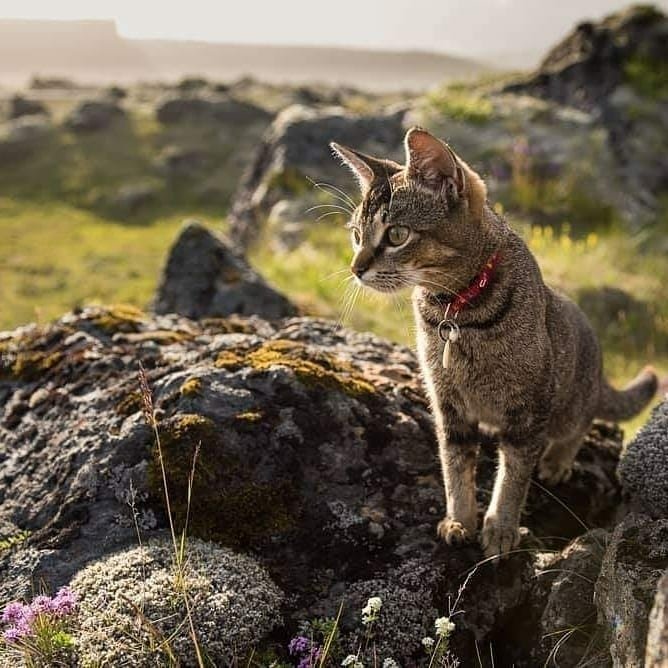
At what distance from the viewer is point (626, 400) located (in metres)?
5.36

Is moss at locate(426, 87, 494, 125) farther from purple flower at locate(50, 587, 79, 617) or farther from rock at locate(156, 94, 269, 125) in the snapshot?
rock at locate(156, 94, 269, 125)

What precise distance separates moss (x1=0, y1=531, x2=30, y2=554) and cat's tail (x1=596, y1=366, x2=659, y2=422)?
388cm

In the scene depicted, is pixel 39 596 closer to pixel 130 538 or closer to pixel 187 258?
pixel 130 538

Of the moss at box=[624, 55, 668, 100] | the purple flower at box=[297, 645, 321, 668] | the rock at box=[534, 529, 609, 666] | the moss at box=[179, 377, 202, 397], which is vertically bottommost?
the purple flower at box=[297, 645, 321, 668]

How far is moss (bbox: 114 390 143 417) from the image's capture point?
4105 millimetres

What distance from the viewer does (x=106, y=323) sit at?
526 centimetres

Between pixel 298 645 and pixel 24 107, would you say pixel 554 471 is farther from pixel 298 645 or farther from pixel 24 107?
pixel 24 107

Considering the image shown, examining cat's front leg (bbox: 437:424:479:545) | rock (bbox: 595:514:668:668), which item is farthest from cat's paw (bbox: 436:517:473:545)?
rock (bbox: 595:514:668:668)

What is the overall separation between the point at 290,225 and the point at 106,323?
8234 millimetres

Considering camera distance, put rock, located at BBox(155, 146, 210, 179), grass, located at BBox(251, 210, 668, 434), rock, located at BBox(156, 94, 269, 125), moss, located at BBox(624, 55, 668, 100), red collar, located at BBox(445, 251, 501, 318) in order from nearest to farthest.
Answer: red collar, located at BBox(445, 251, 501, 318), grass, located at BBox(251, 210, 668, 434), moss, located at BBox(624, 55, 668, 100), rock, located at BBox(155, 146, 210, 179), rock, located at BBox(156, 94, 269, 125)

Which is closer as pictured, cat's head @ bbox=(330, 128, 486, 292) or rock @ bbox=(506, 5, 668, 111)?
cat's head @ bbox=(330, 128, 486, 292)

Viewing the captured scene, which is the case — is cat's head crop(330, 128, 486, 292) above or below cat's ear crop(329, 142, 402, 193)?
below

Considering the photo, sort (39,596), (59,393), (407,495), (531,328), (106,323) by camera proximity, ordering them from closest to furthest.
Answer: (39,596), (531,328), (407,495), (59,393), (106,323)

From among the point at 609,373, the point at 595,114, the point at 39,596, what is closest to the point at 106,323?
the point at 39,596
